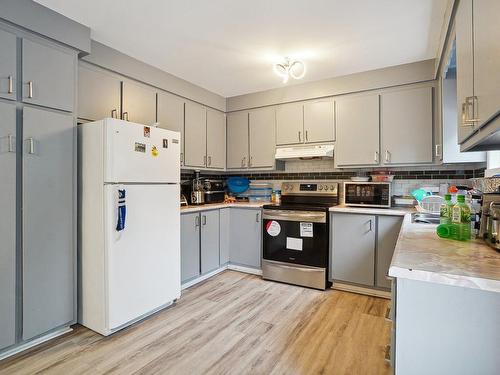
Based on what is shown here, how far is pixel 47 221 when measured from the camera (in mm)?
2025

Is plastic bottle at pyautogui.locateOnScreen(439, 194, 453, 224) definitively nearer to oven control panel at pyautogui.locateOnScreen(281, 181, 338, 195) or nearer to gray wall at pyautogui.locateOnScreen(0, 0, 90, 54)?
oven control panel at pyautogui.locateOnScreen(281, 181, 338, 195)

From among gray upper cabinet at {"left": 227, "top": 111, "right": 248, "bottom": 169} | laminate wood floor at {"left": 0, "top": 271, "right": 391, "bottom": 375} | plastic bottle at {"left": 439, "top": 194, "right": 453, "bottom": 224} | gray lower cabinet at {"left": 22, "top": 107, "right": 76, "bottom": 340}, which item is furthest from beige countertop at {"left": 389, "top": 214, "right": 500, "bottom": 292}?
gray upper cabinet at {"left": 227, "top": 111, "right": 248, "bottom": 169}

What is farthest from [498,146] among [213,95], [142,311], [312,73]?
[213,95]

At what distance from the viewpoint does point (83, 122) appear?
235 cm

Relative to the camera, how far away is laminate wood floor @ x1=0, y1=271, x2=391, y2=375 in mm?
1773

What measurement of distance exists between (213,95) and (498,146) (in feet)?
10.2

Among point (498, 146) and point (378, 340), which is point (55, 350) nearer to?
point (378, 340)

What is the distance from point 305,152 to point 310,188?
1.54ft

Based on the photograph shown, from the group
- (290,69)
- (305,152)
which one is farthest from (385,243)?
(290,69)

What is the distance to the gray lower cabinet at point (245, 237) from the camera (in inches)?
137

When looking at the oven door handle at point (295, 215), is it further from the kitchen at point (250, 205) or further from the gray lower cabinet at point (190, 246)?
the gray lower cabinet at point (190, 246)

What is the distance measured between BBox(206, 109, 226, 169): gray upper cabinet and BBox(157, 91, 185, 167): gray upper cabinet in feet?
1.61

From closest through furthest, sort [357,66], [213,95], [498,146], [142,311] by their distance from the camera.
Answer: [498,146] < [142,311] < [357,66] < [213,95]

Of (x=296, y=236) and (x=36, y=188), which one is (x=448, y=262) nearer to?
(x=296, y=236)
